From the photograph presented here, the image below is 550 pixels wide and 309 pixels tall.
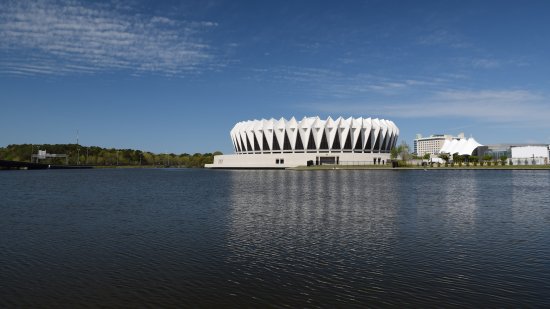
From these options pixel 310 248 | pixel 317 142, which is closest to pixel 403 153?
pixel 317 142

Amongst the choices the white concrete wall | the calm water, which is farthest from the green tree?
the calm water

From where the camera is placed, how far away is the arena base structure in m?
135

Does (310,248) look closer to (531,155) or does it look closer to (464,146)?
(531,155)

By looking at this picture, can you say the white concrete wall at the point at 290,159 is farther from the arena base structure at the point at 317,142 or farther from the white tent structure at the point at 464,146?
the white tent structure at the point at 464,146

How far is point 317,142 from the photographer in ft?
446

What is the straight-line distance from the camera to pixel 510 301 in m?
8.27

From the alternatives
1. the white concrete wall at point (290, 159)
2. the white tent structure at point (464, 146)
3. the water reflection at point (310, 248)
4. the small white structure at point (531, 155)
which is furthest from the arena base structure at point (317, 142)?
the water reflection at point (310, 248)

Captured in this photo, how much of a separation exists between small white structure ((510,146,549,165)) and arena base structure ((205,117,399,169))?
4047 centimetres

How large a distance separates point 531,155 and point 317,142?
70190mm

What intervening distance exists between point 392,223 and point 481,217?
5301mm

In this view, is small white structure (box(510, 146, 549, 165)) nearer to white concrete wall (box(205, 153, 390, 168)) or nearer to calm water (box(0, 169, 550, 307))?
white concrete wall (box(205, 153, 390, 168))

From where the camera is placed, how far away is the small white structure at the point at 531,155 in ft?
398

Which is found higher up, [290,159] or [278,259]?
[290,159]

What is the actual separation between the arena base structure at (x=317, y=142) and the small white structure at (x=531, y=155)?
4047 centimetres
